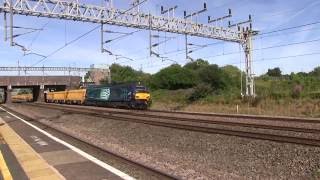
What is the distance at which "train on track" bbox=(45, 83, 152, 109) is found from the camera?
147 ft

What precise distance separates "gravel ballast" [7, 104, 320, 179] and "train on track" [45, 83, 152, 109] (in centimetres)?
2371

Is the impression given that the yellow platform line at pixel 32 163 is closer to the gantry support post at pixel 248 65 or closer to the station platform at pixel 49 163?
the station platform at pixel 49 163

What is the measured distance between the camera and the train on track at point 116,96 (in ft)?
147

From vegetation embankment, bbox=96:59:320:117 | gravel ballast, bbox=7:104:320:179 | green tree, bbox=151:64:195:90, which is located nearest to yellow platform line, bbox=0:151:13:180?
gravel ballast, bbox=7:104:320:179

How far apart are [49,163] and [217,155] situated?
5107 millimetres

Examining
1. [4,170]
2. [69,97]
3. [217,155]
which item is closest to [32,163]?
[4,170]

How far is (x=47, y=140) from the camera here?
20.3 metres

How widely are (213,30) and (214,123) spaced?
2726 centimetres

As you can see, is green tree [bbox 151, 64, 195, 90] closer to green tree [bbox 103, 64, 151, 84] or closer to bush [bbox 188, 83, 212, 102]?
green tree [bbox 103, 64, 151, 84]

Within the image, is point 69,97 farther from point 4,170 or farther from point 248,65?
point 4,170

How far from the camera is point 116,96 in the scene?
49.0 m

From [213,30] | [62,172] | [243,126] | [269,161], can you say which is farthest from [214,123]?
[213,30]

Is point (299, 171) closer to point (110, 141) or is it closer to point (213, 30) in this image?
point (110, 141)

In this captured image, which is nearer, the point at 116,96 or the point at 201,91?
the point at 116,96
